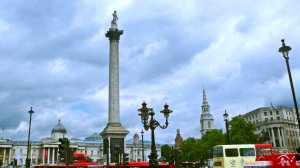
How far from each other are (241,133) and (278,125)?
47292mm

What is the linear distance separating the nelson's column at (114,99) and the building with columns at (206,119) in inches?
4190

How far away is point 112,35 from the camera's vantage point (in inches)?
2689

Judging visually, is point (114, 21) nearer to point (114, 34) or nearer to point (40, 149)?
point (114, 34)

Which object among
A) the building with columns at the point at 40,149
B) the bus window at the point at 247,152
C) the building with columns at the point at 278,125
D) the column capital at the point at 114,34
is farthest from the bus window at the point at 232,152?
the building with columns at the point at 40,149

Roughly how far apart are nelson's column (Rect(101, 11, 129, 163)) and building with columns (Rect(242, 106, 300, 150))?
64257 millimetres

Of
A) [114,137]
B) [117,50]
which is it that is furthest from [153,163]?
[117,50]

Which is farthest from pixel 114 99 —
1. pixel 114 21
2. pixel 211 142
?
pixel 211 142

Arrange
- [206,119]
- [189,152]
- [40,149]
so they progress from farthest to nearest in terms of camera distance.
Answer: [206,119] < [40,149] < [189,152]

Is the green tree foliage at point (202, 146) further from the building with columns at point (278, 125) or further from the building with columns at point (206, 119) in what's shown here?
the building with columns at point (206, 119)

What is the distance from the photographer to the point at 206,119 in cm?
16638

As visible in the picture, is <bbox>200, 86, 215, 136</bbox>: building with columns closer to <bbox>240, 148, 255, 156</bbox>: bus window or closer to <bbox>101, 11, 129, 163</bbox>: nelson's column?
<bbox>101, 11, 129, 163</bbox>: nelson's column

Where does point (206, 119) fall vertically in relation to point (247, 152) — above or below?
above

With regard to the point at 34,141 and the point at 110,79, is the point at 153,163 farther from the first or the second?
the point at 34,141

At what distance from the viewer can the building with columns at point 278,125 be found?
113688 millimetres
